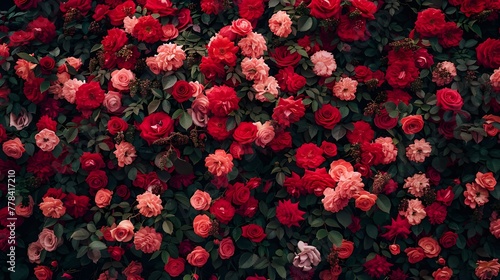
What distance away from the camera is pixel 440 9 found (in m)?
2.43

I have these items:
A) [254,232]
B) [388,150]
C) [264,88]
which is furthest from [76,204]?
[388,150]

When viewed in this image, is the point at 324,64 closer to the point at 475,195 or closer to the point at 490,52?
the point at 490,52

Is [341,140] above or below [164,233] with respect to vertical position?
above

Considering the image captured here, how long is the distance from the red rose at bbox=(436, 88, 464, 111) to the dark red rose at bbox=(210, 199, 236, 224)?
100 cm

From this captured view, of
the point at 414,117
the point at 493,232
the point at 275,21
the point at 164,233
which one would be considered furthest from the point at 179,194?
the point at 493,232

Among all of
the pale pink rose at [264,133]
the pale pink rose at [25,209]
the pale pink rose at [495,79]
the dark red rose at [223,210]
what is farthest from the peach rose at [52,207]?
the pale pink rose at [495,79]

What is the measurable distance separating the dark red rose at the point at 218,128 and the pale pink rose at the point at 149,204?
0.36 m

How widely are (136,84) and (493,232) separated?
5.57 feet

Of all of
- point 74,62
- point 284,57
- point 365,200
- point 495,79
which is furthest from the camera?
point 74,62

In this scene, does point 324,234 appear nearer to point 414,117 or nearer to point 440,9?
point 414,117

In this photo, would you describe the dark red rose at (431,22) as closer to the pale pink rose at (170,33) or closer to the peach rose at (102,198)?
the pale pink rose at (170,33)

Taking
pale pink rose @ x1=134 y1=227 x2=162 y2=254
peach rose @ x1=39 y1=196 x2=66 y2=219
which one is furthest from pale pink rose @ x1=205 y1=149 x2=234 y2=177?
peach rose @ x1=39 y1=196 x2=66 y2=219

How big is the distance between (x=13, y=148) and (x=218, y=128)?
0.93 meters

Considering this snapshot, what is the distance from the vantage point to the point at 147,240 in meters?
2.24
